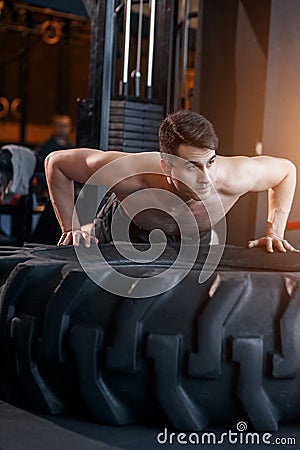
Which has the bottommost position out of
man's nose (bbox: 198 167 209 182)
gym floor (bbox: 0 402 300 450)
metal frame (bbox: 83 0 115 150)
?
gym floor (bbox: 0 402 300 450)

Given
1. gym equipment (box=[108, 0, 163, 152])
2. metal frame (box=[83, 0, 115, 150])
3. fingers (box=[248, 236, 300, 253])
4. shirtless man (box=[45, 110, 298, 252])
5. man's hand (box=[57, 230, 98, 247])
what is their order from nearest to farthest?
fingers (box=[248, 236, 300, 253])
man's hand (box=[57, 230, 98, 247])
shirtless man (box=[45, 110, 298, 252])
metal frame (box=[83, 0, 115, 150])
gym equipment (box=[108, 0, 163, 152])

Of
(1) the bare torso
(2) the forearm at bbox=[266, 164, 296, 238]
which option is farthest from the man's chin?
(2) the forearm at bbox=[266, 164, 296, 238]

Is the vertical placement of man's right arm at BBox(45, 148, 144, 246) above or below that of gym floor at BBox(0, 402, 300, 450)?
above

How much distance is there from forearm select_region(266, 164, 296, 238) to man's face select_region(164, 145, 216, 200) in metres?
0.34

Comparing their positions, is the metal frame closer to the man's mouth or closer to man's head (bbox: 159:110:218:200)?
man's head (bbox: 159:110:218:200)

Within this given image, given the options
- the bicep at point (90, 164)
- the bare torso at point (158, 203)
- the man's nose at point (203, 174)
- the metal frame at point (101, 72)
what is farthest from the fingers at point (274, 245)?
the metal frame at point (101, 72)

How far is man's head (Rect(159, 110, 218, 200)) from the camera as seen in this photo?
1799 millimetres

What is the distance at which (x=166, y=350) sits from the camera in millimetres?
967

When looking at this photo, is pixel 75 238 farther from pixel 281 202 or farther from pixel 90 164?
pixel 281 202

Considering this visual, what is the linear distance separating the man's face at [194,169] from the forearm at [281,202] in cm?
34

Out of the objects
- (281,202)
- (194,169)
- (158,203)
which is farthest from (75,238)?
(281,202)

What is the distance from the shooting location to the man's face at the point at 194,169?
1.81m

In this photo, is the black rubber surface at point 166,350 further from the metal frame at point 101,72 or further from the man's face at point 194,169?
the metal frame at point 101,72

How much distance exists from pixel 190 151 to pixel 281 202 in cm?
55
